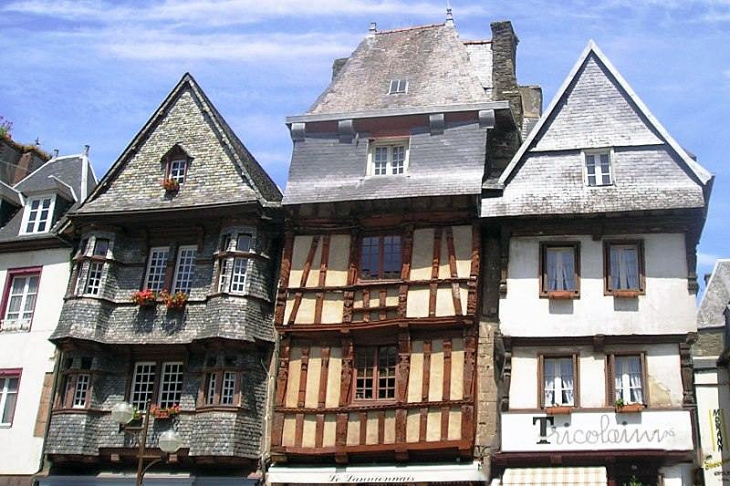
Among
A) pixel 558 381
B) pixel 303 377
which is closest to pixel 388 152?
pixel 303 377

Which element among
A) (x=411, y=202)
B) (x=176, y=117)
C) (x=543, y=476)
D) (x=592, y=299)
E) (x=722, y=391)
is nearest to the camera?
(x=543, y=476)

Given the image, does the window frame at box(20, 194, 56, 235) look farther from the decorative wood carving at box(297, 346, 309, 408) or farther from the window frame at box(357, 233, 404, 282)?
the window frame at box(357, 233, 404, 282)

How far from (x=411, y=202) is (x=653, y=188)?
5.59 metres

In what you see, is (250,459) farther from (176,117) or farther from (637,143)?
(637,143)

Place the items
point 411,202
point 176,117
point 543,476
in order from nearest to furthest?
point 543,476 → point 411,202 → point 176,117

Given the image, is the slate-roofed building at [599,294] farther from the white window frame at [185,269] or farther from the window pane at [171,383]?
the window pane at [171,383]

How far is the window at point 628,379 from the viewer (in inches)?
814

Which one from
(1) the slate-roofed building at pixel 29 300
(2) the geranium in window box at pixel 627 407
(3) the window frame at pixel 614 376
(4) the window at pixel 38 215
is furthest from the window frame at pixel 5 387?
(2) the geranium in window box at pixel 627 407

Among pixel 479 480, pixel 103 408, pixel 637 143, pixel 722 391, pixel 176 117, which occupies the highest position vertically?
pixel 176 117

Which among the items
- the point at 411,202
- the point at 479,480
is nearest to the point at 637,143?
the point at 411,202

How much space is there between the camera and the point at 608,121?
23.4 meters

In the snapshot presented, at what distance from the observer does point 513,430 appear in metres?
20.7

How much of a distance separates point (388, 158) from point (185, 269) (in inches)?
233

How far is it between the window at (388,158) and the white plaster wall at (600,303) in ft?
13.4
